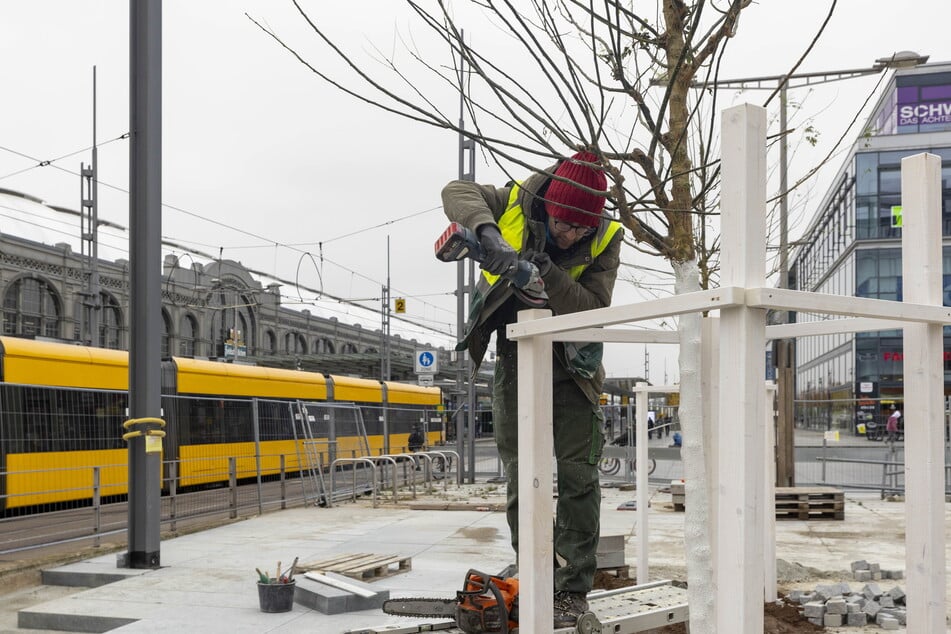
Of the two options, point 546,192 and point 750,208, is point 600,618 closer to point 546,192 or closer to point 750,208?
point 546,192

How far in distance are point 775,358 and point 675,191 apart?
1322 centimetres

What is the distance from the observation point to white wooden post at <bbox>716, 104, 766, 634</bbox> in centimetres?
222

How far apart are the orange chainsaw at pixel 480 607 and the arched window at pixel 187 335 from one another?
4650 centimetres

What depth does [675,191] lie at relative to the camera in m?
3.61

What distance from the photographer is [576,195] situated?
379 cm

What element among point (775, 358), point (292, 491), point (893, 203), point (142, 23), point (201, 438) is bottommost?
point (292, 491)

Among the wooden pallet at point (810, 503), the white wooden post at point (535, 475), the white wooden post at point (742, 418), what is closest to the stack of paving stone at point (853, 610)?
the white wooden post at point (535, 475)

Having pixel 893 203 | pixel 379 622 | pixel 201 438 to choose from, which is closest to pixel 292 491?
pixel 201 438

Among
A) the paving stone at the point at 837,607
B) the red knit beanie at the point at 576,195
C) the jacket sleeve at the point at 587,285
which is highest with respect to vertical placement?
the red knit beanie at the point at 576,195

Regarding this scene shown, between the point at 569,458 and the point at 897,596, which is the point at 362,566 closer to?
the point at 569,458

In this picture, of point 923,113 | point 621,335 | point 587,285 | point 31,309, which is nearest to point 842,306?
point 621,335

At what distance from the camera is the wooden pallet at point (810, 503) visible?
474 inches

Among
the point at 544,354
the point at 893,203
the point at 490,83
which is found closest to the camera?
the point at 490,83

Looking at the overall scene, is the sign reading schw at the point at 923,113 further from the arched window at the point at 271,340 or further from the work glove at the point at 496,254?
the work glove at the point at 496,254
